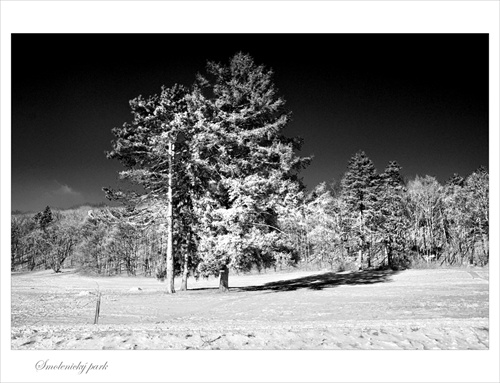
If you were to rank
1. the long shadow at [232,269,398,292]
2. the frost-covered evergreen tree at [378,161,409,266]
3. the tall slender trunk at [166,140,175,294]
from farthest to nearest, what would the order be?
1. the frost-covered evergreen tree at [378,161,409,266]
2. the long shadow at [232,269,398,292]
3. the tall slender trunk at [166,140,175,294]

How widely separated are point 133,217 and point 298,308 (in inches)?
414

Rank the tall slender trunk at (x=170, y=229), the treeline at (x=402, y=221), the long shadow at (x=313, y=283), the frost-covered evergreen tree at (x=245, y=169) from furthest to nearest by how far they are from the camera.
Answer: the treeline at (x=402, y=221)
the long shadow at (x=313, y=283)
the tall slender trunk at (x=170, y=229)
the frost-covered evergreen tree at (x=245, y=169)

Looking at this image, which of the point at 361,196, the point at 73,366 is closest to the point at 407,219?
the point at 361,196

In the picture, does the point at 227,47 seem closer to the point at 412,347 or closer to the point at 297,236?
the point at 297,236

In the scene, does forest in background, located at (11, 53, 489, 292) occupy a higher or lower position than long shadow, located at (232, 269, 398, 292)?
higher

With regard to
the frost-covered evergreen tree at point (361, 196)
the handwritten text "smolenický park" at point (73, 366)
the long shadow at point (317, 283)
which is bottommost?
the long shadow at point (317, 283)

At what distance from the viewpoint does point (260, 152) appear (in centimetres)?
1739

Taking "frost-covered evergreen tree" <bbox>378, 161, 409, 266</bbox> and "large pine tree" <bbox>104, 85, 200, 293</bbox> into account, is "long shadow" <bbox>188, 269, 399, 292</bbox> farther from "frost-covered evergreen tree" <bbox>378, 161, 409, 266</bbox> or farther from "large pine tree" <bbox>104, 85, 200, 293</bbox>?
"frost-covered evergreen tree" <bbox>378, 161, 409, 266</bbox>

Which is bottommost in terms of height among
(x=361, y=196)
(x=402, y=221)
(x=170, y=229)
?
(x=402, y=221)

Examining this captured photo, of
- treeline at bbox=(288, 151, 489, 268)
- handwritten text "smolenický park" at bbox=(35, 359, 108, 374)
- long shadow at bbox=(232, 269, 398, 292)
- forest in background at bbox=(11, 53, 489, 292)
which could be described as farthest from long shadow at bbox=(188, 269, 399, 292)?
handwritten text "smolenický park" at bbox=(35, 359, 108, 374)

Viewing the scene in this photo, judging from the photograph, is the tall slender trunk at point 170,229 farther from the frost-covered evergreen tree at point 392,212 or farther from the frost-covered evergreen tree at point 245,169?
the frost-covered evergreen tree at point 392,212

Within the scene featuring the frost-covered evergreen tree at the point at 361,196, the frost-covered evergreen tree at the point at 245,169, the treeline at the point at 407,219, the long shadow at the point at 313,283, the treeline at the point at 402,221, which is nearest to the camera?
the frost-covered evergreen tree at the point at 245,169

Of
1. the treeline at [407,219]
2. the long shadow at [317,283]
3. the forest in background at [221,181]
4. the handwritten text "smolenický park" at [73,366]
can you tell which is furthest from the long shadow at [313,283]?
the handwritten text "smolenický park" at [73,366]

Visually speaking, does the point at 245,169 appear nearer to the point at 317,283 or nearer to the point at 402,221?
the point at 317,283
